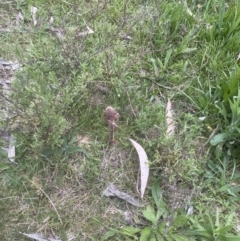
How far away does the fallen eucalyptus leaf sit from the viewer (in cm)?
217

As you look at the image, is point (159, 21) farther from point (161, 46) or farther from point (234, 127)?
point (234, 127)

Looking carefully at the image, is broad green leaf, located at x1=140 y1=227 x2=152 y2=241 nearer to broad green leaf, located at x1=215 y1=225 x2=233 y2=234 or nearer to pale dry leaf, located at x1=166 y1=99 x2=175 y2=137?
broad green leaf, located at x1=215 y1=225 x2=233 y2=234

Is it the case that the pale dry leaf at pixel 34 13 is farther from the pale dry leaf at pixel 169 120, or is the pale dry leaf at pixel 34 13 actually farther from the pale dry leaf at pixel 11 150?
the pale dry leaf at pixel 169 120

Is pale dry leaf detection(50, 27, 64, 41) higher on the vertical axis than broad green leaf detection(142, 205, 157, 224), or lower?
higher

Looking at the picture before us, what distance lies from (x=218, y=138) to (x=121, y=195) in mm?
544

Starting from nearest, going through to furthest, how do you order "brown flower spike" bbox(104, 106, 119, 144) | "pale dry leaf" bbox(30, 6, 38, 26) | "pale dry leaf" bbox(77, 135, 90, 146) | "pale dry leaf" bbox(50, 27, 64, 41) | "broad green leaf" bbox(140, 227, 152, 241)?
"broad green leaf" bbox(140, 227, 152, 241) < "brown flower spike" bbox(104, 106, 119, 144) < "pale dry leaf" bbox(77, 135, 90, 146) < "pale dry leaf" bbox(50, 27, 64, 41) < "pale dry leaf" bbox(30, 6, 38, 26)

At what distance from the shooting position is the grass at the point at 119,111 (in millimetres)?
2107

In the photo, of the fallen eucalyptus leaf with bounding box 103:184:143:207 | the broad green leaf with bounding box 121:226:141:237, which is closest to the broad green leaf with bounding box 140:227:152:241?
the broad green leaf with bounding box 121:226:141:237

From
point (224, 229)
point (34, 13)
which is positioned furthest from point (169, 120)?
point (34, 13)

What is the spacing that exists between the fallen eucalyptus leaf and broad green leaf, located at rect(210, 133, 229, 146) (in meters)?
0.46

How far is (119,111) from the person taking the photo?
7.75ft

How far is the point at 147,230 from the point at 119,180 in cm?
29

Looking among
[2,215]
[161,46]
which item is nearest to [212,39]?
[161,46]

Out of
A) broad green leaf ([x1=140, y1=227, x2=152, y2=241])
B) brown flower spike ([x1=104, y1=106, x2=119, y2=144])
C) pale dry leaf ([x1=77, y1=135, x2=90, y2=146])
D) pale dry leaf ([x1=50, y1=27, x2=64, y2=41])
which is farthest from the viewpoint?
pale dry leaf ([x1=50, y1=27, x2=64, y2=41])
